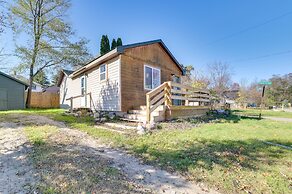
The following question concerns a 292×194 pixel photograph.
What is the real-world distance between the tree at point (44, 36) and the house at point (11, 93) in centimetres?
106

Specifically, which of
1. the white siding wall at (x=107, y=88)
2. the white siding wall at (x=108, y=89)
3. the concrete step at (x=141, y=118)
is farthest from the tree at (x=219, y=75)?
the concrete step at (x=141, y=118)

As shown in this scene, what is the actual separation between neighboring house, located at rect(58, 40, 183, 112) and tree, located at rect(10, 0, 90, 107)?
27.9ft

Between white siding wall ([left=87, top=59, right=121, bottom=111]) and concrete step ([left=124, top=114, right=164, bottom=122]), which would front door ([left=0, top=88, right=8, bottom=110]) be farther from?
concrete step ([left=124, top=114, right=164, bottom=122])

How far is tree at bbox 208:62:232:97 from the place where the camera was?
3328 cm

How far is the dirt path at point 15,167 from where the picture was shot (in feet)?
8.77

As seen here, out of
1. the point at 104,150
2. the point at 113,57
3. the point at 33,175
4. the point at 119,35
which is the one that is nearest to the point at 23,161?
the point at 33,175

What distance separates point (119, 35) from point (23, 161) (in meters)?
21.1

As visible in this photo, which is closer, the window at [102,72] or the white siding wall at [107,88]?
the white siding wall at [107,88]

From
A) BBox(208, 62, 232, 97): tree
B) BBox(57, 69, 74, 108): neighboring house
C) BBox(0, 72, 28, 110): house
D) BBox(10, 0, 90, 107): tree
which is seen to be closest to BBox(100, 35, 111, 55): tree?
BBox(10, 0, 90, 107): tree

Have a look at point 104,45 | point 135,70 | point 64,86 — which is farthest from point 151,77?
point 104,45

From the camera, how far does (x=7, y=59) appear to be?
18.5 m

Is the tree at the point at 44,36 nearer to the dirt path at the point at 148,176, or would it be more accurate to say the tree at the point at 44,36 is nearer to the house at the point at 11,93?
the house at the point at 11,93

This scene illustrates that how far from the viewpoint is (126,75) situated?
9344mm

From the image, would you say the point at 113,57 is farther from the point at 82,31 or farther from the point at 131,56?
the point at 82,31
